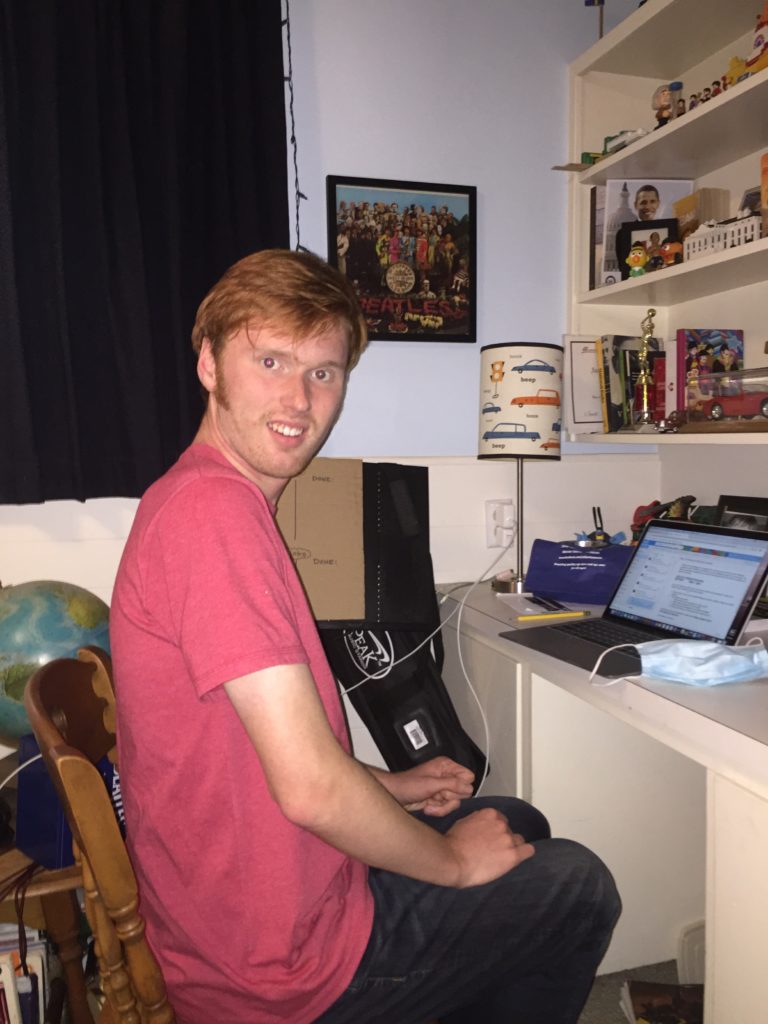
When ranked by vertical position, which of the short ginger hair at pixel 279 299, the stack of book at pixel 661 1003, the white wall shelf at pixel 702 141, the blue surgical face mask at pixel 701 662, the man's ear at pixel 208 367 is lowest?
the stack of book at pixel 661 1003

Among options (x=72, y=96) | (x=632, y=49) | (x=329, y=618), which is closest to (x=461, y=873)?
(x=329, y=618)

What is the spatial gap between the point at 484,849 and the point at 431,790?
0.26m

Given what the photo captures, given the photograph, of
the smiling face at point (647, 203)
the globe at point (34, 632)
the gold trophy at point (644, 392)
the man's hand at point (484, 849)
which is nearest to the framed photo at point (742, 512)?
the gold trophy at point (644, 392)

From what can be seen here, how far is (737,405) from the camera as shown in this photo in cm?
156

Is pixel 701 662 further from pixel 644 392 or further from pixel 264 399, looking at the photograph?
pixel 644 392

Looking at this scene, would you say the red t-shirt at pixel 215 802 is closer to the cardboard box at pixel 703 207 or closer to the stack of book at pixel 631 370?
the stack of book at pixel 631 370

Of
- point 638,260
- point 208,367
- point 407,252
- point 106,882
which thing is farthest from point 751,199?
point 106,882

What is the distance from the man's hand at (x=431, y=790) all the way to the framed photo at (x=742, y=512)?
0.93 metres

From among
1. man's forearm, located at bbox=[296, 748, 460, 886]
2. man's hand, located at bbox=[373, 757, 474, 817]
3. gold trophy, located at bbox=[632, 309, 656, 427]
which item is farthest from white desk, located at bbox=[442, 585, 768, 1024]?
gold trophy, located at bbox=[632, 309, 656, 427]

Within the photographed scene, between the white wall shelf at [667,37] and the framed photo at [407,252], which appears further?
the framed photo at [407,252]

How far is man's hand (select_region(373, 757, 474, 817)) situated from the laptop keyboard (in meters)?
0.37

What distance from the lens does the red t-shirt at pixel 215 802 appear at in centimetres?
79

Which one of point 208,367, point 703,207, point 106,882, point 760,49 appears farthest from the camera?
point 703,207

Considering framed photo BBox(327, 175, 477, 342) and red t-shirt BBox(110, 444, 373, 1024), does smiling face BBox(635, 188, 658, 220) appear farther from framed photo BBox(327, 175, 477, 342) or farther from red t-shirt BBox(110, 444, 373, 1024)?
red t-shirt BBox(110, 444, 373, 1024)
